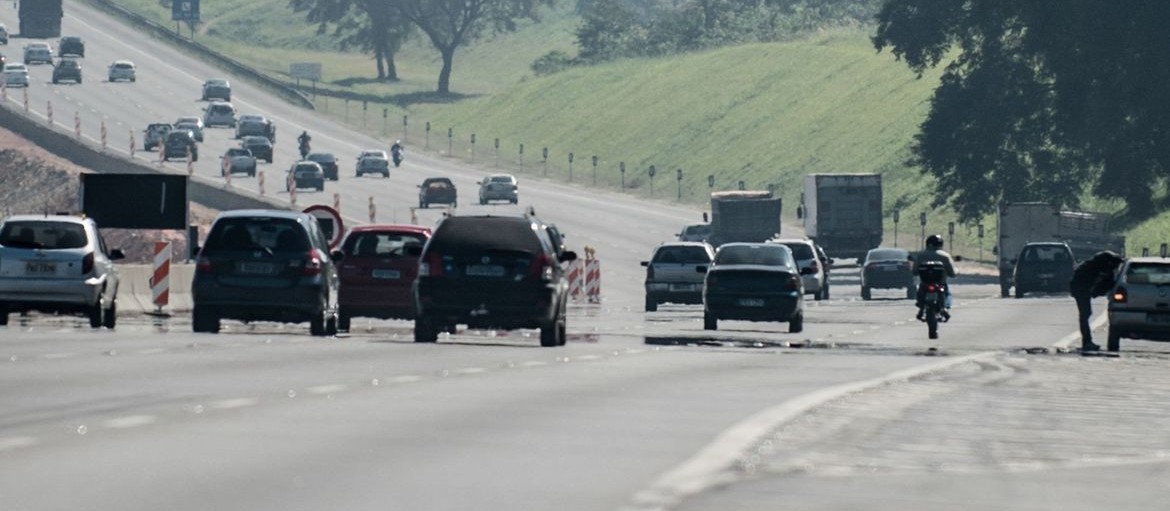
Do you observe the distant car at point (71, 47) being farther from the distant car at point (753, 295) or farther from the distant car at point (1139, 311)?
the distant car at point (1139, 311)

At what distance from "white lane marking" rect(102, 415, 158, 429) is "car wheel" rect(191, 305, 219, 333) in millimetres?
14378

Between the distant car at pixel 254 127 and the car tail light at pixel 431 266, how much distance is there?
314 ft

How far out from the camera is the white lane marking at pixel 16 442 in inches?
586

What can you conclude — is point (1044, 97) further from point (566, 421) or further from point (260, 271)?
point (566, 421)

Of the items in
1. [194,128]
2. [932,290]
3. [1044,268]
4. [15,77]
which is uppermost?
[15,77]

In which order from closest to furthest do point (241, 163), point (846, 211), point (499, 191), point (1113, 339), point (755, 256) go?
1. point (1113, 339)
2. point (755, 256)
3. point (846, 211)
4. point (499, 191)
5. point (241, 163)

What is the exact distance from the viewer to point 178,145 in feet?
372

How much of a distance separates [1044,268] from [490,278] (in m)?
35.6

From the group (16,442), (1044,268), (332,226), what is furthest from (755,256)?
(16,442)

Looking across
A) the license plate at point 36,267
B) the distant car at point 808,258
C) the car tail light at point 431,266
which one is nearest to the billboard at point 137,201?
the license plate at point 36,267

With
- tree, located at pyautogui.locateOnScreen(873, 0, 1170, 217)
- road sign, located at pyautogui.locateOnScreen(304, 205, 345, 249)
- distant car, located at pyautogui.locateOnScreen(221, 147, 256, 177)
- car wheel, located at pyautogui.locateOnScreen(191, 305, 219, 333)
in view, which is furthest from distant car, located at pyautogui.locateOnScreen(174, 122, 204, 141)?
car wheel, located at pyautogui.locateOnScreen(191, 305, 219, 333)

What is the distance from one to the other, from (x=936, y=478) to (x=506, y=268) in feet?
53.7

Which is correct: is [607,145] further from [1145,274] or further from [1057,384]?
[1057,384]

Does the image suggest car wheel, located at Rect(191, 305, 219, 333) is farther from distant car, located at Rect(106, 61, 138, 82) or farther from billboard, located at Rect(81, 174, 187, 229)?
distant car, located at Rect(106, 61, 138, 82)
